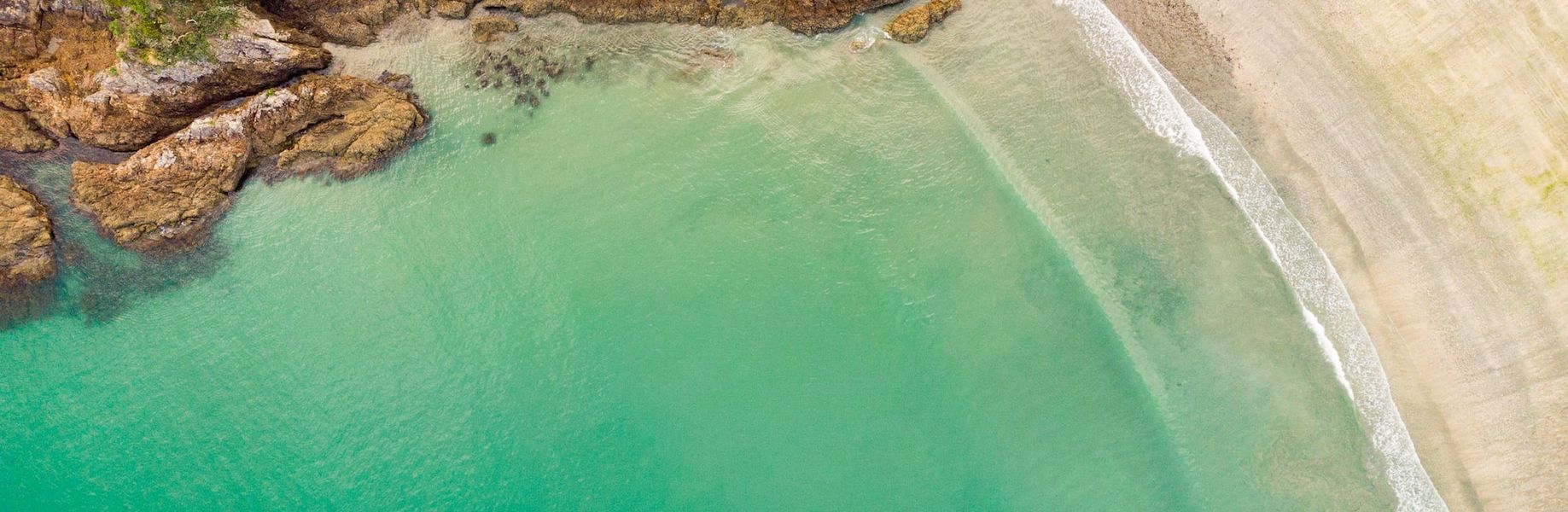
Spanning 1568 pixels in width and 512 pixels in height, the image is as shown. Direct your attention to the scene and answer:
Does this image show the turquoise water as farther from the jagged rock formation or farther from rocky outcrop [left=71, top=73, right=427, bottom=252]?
the jagged rock formation

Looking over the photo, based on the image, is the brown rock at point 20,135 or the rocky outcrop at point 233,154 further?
the rocky outcrop at point 233,154

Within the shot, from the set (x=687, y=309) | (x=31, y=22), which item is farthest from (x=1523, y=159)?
(x=31, y=22)

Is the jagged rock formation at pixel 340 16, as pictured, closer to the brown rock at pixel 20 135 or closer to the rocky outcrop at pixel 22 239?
the brown rock at pixel 20 135

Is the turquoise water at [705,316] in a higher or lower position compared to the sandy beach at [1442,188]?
higher

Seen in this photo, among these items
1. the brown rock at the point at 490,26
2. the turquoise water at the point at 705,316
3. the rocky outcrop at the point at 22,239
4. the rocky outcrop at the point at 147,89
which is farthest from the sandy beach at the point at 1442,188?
the rocky outcrop at the point at 22,239

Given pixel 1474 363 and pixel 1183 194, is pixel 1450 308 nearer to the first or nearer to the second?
pixel 1474 363

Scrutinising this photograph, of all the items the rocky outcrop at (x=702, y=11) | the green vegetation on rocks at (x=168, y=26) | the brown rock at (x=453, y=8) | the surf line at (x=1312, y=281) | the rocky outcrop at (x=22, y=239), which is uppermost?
the green vegetation on rocks at (x=168, y=26)
